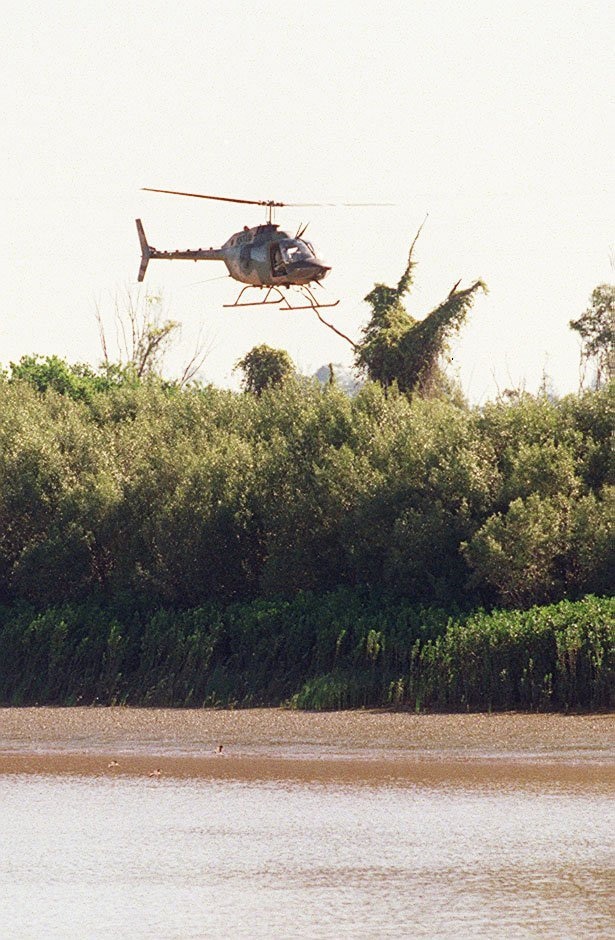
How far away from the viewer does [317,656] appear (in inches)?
952

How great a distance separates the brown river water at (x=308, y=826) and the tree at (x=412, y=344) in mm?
20880

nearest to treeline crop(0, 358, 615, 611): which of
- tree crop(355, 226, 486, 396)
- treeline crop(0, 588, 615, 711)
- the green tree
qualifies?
the green tree

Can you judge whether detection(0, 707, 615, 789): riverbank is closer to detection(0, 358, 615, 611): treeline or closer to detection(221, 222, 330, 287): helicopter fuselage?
detection(0, 358, 615, 611): treeline

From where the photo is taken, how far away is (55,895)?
40.8ft

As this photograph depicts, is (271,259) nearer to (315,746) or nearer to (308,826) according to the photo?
(315,746)

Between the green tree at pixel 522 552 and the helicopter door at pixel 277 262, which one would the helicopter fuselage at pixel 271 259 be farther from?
the green tree at pixel 522 552

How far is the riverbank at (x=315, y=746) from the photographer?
60.3 ft

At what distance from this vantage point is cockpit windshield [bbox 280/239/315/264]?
26.0 metres

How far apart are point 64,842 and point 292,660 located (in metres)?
10.2

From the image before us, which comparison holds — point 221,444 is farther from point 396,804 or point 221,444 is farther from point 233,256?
point 396,804

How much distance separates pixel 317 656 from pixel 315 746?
3.47 metres

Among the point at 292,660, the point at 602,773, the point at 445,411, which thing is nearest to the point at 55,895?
the point at 602,773

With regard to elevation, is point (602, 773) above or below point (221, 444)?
below

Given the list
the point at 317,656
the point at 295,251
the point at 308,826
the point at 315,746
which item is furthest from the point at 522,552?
the point at 308,826
